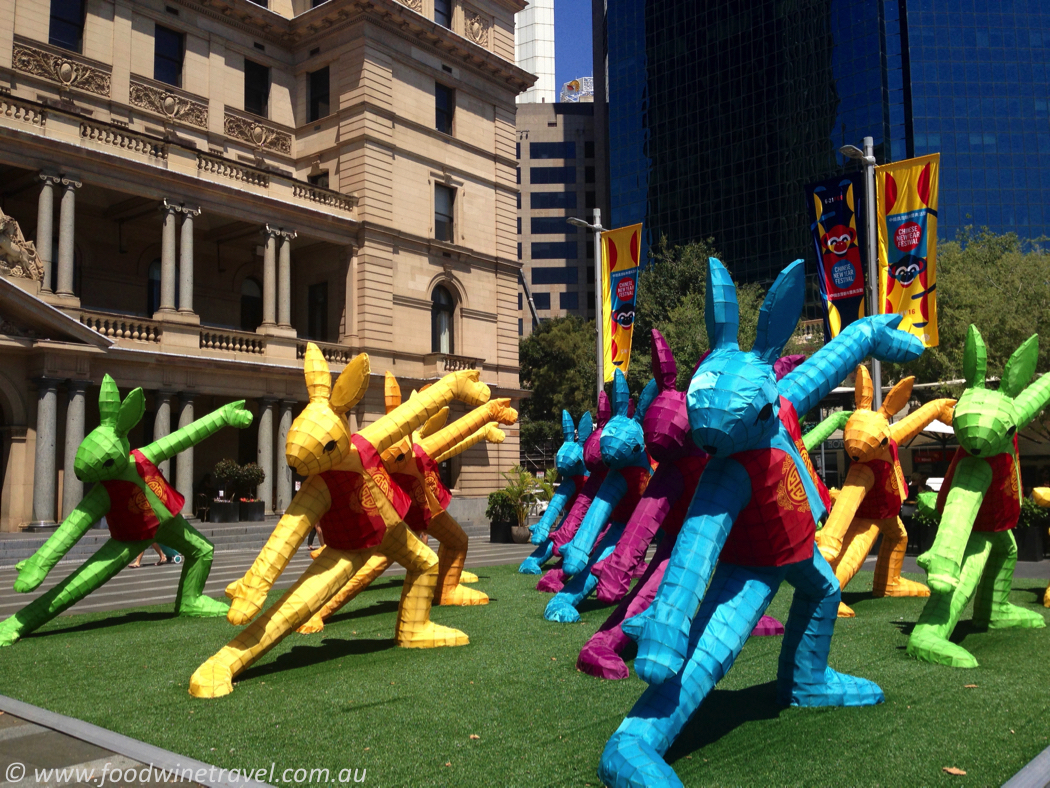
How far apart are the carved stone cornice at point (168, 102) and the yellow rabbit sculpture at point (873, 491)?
23.9 meters

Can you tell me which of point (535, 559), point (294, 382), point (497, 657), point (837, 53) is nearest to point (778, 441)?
point (497, 657)

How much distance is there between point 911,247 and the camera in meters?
13.9

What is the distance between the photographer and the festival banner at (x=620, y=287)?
17.7 metres

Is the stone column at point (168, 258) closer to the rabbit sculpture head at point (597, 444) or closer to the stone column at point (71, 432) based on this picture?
the stone column at point (71, 432)

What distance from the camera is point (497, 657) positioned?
757 centimetres

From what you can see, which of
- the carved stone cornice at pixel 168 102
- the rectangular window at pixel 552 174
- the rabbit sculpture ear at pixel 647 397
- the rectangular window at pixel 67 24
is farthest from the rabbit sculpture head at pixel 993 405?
the rectangular window at pixel 552 174

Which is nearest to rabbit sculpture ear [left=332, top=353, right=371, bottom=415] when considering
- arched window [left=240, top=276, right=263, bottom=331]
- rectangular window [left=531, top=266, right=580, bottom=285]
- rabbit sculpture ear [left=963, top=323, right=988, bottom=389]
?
rabbit sculpture ear [left=963, top=323, right=988, bottom=389]

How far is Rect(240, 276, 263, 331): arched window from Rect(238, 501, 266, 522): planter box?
8.35 m

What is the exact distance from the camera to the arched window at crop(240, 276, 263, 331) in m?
30.4

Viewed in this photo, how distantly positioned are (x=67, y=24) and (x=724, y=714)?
27.4 metres

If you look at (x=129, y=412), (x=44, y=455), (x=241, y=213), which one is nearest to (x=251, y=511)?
(x=44, y=455)

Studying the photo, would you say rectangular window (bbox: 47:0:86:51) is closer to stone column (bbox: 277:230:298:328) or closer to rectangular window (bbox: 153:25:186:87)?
rectangular window (bbox: 153:25:186:87)

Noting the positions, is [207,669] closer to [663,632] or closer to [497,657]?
[497,657]

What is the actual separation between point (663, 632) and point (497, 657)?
3.56m
